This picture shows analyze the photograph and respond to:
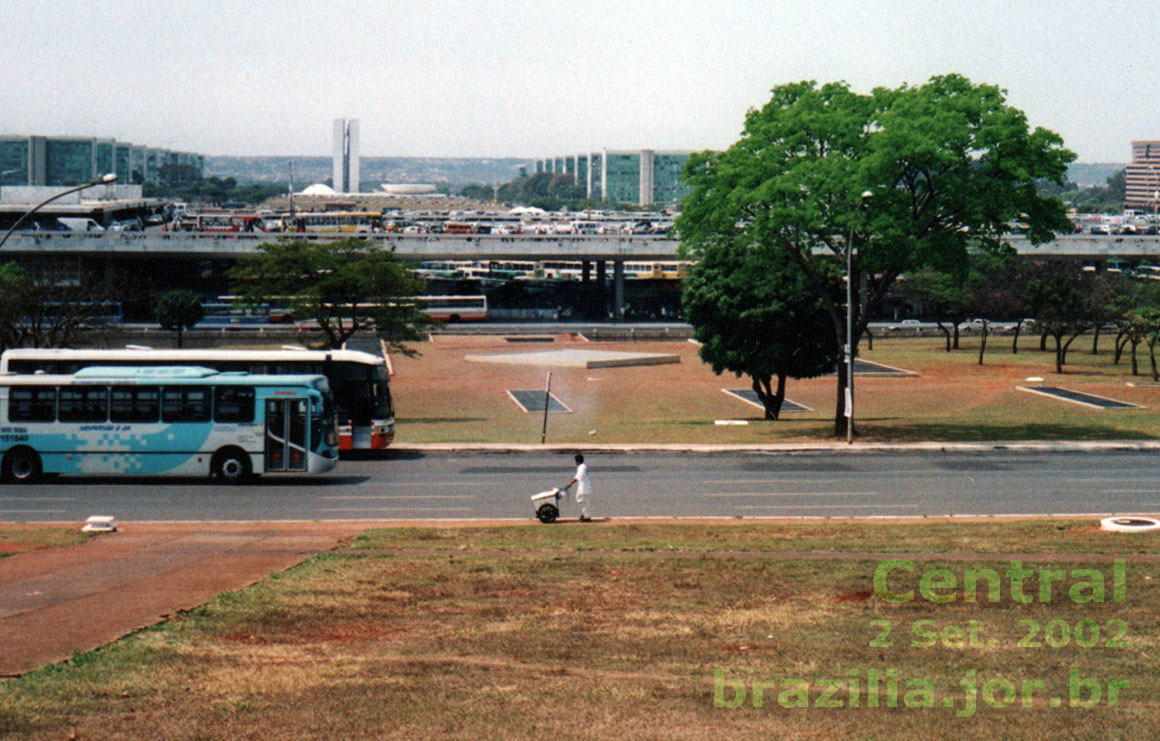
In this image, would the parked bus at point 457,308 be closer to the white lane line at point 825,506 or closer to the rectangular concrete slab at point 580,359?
the rectangular concrete slab at point 580,359

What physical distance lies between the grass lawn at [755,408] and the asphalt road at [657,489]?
16.4 feet

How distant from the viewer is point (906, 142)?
38.8 meters

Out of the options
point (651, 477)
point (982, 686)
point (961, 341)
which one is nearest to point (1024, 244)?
point (961, 341)

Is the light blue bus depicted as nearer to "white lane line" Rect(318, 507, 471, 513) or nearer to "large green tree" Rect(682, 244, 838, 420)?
"white lane line" Rect(318, 507, 471, 513)

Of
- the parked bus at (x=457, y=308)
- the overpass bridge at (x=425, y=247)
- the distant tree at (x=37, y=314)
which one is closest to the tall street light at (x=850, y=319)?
the distant tree at (x=37, y=314)

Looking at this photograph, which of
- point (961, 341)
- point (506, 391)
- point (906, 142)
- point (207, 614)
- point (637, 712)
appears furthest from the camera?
point (961, 341)

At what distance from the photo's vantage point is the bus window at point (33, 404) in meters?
32.8

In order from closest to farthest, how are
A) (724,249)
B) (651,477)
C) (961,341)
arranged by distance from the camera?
1. (651,477)
2. (724,249)
3. (961,341)

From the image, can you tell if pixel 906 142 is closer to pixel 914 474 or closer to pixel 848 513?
pixel 914 474

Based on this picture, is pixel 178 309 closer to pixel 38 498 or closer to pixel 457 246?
pixel 457 246

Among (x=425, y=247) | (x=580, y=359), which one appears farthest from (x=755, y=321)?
(x=425, y=247)

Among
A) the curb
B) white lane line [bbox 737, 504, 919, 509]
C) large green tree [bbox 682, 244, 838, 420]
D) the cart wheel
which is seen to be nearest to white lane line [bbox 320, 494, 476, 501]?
the cart wheel

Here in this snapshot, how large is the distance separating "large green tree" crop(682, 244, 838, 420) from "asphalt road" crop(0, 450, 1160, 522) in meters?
11.1

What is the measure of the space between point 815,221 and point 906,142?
382 centimetres
